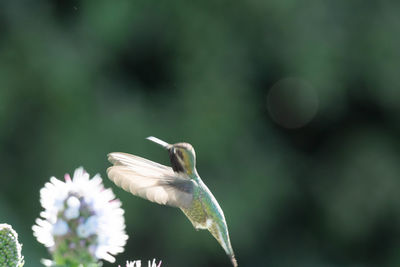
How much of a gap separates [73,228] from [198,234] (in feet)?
14.6

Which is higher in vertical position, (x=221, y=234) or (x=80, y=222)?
(x=80, y=222)

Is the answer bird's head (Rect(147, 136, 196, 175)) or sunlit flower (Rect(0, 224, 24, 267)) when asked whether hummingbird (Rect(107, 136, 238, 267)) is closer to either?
bird's head (Rect(147, 136, 196, 175))

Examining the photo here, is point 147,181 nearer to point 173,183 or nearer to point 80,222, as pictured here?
point 173,183

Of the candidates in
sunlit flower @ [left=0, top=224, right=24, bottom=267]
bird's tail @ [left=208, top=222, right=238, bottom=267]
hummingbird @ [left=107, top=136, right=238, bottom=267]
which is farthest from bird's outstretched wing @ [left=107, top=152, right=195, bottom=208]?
sunlit flower @ [left=0, top=224, right=24, bottom=267]

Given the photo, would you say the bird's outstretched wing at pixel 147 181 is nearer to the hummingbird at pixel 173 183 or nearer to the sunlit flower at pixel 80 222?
the hummingbird at pixel 173 183

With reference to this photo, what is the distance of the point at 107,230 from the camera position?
49.9 inches

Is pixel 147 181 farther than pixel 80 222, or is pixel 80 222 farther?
pixel 147 181

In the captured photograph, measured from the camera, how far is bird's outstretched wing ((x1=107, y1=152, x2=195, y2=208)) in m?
1.74

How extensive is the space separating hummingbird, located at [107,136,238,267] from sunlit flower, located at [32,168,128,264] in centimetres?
39

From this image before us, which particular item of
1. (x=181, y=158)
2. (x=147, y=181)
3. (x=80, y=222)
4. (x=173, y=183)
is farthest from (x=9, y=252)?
(x=181, y=158)

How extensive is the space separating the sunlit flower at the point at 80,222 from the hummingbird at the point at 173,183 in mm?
394

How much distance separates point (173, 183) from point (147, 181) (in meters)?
0.11

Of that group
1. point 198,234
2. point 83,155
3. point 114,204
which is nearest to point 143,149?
point 83,155

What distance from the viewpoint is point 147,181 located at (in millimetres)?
1785
